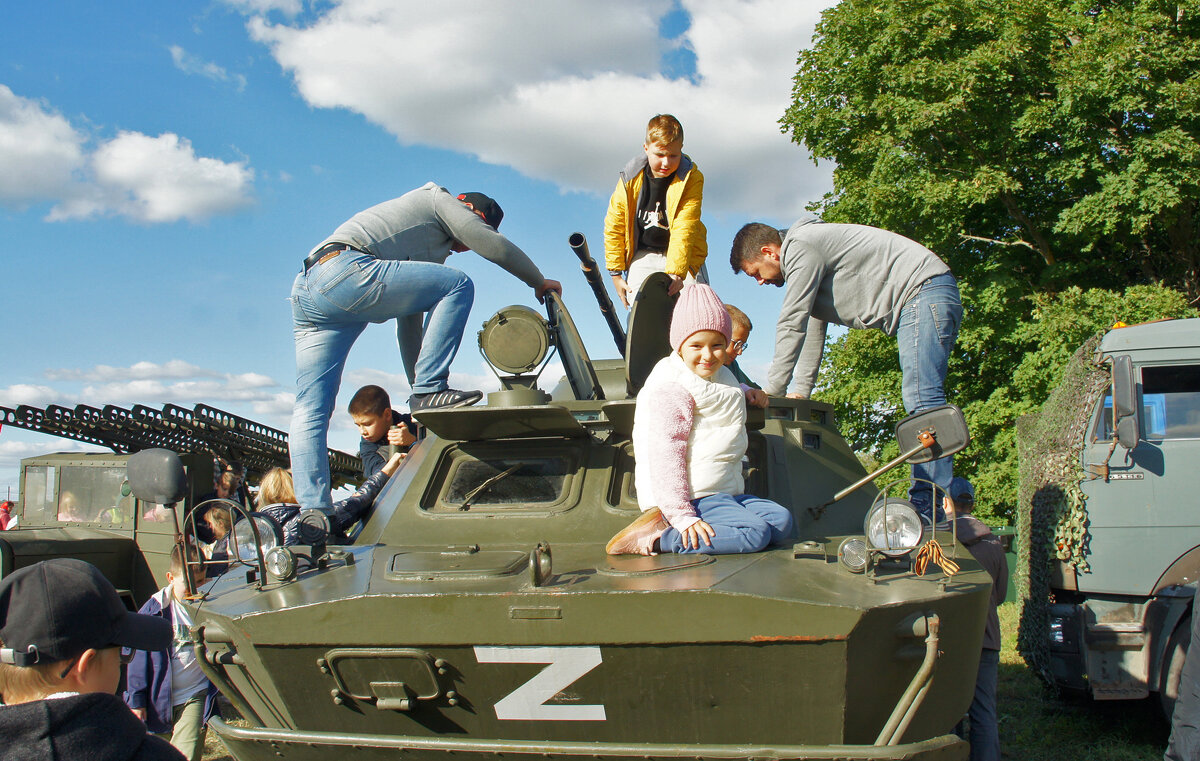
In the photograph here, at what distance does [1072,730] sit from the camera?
21.7 feet

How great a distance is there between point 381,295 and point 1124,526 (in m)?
4.62

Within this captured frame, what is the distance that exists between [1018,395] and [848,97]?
6.50 m

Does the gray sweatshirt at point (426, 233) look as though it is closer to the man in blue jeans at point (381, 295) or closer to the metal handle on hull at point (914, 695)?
the man in blue jeans at point (381, 295)

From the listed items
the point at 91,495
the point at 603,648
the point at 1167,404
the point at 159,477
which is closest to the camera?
the point at 603,648

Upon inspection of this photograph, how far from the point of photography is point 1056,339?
15.1 metres

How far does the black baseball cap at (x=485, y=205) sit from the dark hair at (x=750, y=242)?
1294 millimetres

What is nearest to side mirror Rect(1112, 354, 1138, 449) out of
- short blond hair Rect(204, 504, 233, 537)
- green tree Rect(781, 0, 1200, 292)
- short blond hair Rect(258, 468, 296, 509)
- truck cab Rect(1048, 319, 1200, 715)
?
truck cab Rect(1048, 319, 1200, 715)

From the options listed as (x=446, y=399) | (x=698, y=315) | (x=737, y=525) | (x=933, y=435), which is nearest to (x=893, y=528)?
(x=933, y=435)

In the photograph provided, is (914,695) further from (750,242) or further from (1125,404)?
(1125,404)

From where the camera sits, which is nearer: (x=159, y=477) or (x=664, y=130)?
(x=159, y=477)

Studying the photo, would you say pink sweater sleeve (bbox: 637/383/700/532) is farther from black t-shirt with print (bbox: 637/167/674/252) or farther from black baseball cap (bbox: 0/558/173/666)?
black t-shirt with print (bbox: 637/167/674/252)

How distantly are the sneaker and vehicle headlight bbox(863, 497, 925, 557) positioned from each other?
201cm

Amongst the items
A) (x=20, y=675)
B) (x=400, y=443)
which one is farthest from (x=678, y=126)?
(x=20, y=675)

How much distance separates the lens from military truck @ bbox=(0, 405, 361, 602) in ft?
28.7
